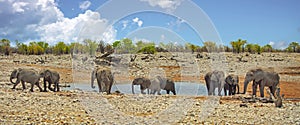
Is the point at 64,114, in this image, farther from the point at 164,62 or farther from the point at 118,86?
the point at 164,62

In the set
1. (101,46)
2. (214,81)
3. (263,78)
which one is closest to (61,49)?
(101,46)

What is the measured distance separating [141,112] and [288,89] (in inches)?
679

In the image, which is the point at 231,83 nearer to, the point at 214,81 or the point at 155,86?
the point at 214,81

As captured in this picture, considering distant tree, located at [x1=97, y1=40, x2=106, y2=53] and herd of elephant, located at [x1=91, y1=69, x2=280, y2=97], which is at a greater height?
distant tree, located at [x1=97, y1=40, x2=106, y2=53]

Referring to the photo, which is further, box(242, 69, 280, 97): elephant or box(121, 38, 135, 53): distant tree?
box(242, 69, 280, 97): elephant

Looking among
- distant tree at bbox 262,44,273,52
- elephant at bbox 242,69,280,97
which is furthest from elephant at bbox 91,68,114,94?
distant tree at bbox 262,44,273,52

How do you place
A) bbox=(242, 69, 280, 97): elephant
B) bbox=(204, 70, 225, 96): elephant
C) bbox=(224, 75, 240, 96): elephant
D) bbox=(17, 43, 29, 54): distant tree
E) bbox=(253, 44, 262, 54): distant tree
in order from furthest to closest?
bbox=(253, 44, 262, 54): distant tree < bbox=(17, 43, 29, 54): distant tree < bbox=(224, 75, 240, 96): elephant < bbox=(204, 70, 225, 96): elephant < bbox=(242, 69, 280, 97): elephant

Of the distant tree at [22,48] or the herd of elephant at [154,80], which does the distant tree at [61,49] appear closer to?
the distant tree at [22,48]

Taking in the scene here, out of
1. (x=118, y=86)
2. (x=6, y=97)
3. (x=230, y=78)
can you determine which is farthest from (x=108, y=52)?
(x=6, y=97)

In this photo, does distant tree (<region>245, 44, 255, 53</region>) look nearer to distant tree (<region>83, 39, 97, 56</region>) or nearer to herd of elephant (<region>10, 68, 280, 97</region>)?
distant tree (<region>83, 39, 97, 56</region>)

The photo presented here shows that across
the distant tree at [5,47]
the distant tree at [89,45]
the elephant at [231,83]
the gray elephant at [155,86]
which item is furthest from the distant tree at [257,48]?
the gray elephant at [155,86]

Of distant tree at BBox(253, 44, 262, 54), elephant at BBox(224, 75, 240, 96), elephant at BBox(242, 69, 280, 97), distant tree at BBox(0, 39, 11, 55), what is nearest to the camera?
elephant at BBox(242, 69, 280, 97)

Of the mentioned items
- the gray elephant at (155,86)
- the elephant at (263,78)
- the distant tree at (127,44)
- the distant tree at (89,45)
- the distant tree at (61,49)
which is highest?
the distant tree at (61,49)

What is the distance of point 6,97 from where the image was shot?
41.1 ft
